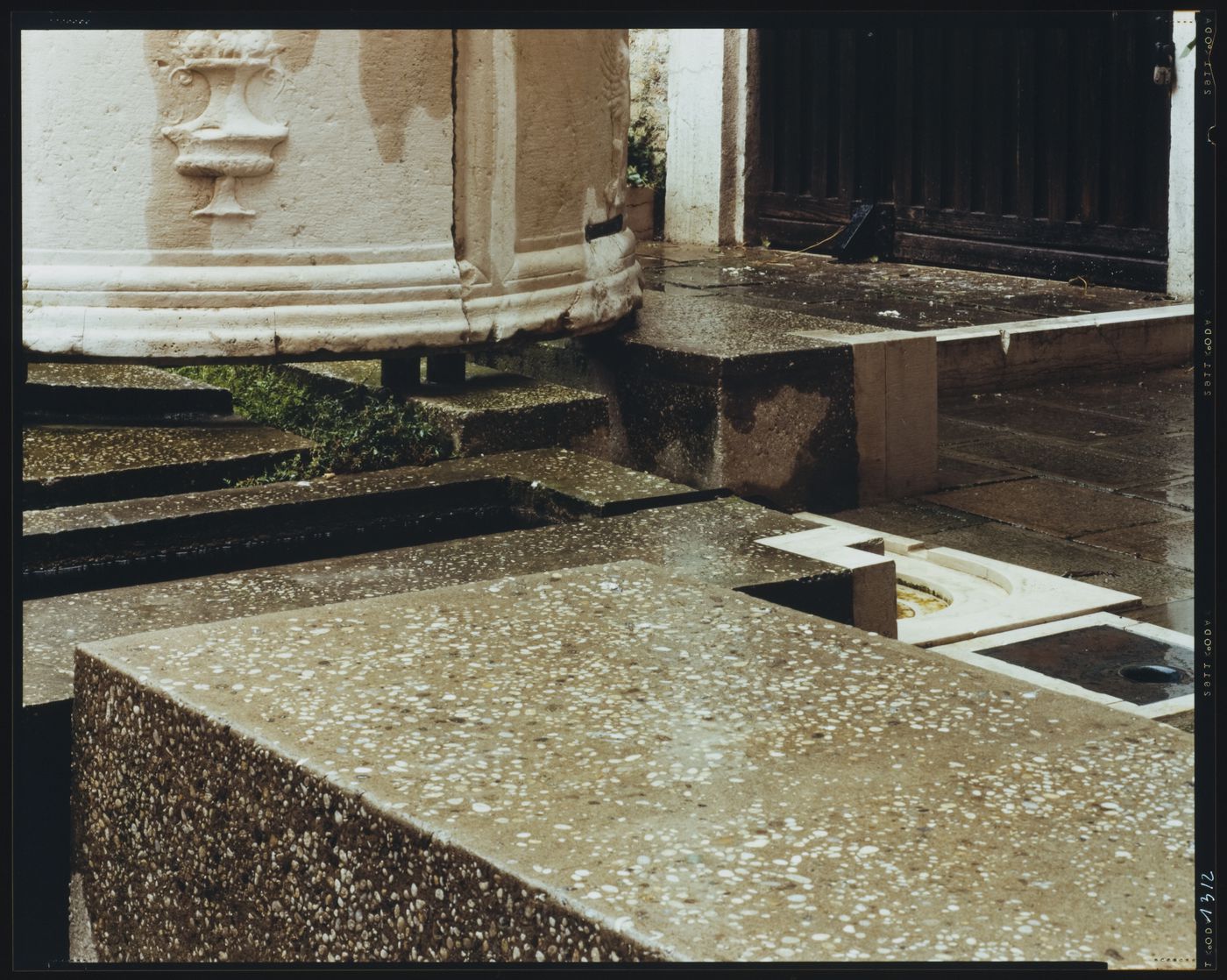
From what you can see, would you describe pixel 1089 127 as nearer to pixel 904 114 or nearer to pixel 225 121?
pixel 904 114

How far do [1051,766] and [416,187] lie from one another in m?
2.58

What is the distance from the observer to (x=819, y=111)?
10977mm

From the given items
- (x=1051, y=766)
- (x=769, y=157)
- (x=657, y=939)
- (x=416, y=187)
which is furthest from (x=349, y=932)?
(x=769, y=157)

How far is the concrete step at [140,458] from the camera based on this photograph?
11.5ft

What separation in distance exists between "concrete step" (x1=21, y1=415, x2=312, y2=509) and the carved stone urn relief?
539 millimetres

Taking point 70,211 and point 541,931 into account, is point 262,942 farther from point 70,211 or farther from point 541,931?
point 70,211

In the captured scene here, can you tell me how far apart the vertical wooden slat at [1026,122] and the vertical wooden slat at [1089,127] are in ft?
1.09

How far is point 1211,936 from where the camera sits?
4.43 ft

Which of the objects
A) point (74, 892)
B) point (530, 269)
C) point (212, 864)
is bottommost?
point (74, 892)

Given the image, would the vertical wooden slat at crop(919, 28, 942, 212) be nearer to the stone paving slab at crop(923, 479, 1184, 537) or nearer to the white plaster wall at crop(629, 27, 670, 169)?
the white plaster wall at crop(629, 27, 670, 169)

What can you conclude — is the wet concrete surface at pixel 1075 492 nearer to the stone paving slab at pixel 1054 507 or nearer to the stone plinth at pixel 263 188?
the stone paving slab at pixel 1054 507

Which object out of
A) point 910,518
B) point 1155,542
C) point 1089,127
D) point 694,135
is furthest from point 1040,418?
point 694,135

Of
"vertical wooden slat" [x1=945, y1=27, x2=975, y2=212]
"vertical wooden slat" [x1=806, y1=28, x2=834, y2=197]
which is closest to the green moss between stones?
"vertical wooden slat" [x1=945, y1=27, x2=975, y2=212]

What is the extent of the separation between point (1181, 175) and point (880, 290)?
1.62 m
